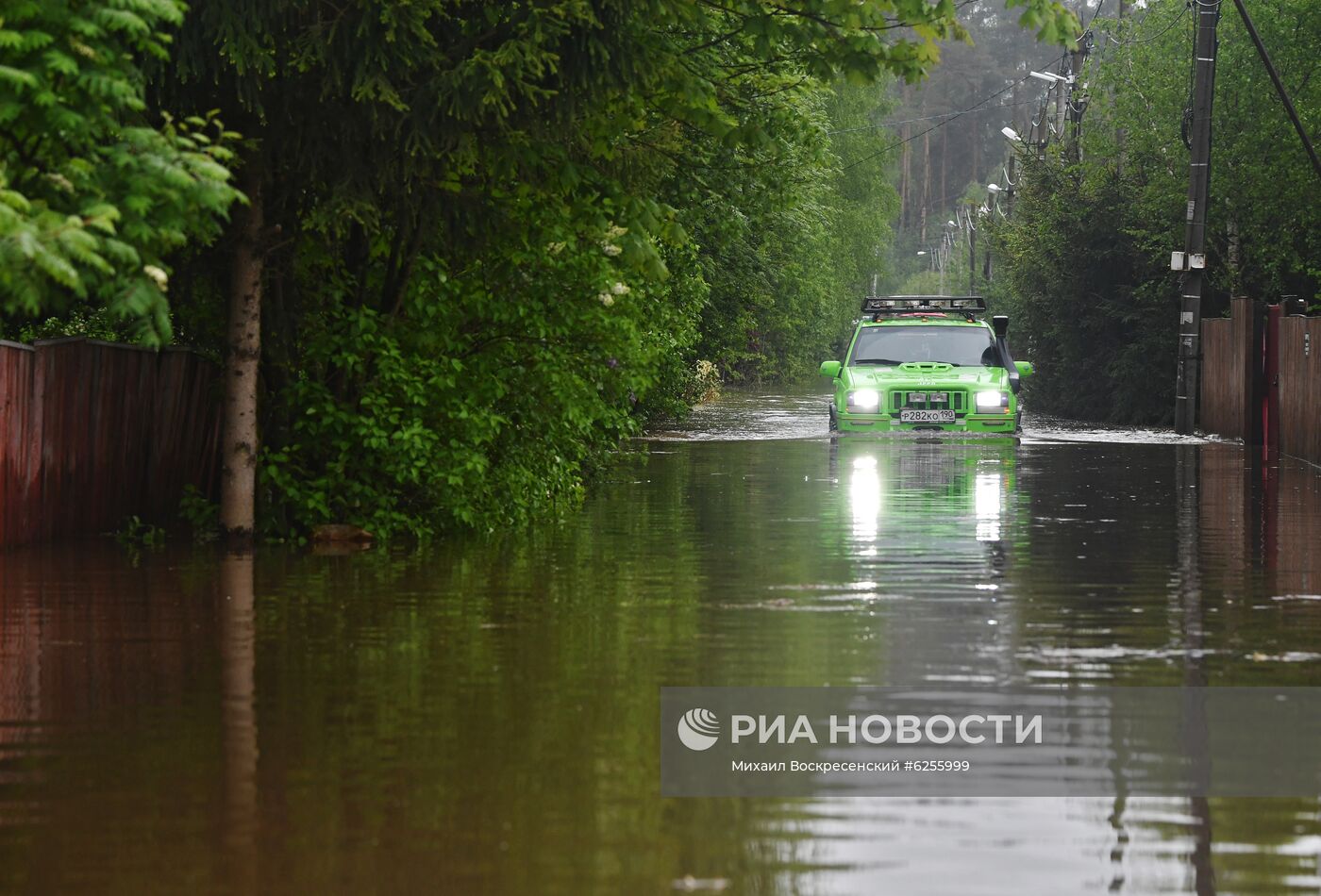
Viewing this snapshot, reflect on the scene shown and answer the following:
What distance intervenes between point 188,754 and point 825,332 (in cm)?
7216

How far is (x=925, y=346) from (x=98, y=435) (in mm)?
14314

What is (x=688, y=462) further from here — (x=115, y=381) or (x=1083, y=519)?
(x=115, y=381)

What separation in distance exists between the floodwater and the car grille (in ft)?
25.6

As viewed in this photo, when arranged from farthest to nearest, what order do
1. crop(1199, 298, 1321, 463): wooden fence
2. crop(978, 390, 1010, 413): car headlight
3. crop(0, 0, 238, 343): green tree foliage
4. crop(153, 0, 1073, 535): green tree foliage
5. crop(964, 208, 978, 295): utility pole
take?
1. crop(964, 208, 978, 295): utility pole
2. crop(978, 390, 1010, 413): car headlight
3. crop(1199, 298, 1321, 463): wooden fence
4. crop(153, 0, 1073, 535): green tree foliage
5. crop(0, 0, 238, 343): green tree foliage

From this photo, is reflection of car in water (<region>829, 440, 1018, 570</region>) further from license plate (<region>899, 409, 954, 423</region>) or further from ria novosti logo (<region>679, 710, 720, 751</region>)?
ria novosti logo (<region>679, 710, 720, 751</region>)

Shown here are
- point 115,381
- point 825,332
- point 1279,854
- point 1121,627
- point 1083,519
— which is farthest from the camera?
point 825,332

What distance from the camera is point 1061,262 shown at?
142 feet

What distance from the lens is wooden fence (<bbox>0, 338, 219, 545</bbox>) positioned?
14664 mm

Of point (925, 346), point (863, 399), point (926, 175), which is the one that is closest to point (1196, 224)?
point (925, 346)

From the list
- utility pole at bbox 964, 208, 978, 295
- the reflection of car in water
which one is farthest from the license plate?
utility pole at bbox 964, 208, 978, 295

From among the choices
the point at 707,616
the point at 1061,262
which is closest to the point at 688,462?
the point at 707,616

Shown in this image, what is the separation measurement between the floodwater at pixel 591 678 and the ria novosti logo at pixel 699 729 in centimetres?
13

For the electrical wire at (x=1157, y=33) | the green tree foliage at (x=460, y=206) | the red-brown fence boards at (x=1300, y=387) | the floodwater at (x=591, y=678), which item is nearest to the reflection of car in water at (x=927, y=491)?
the floodwater at (x=591, y=678)

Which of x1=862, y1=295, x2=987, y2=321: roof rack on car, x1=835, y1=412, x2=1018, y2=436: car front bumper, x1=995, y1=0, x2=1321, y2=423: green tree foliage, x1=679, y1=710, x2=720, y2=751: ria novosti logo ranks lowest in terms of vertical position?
x1=679, y1=710, x2=720, y2=751: ria novosti logo
